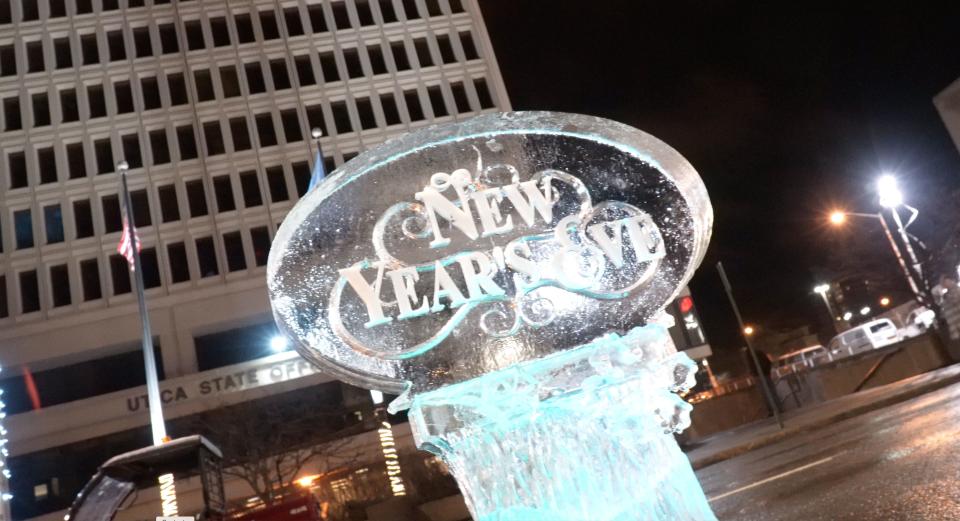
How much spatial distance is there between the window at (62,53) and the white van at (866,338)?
119ft

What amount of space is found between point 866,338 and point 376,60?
25.6 m

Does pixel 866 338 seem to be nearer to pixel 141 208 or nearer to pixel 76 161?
pixel 141 208

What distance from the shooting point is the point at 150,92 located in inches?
1367

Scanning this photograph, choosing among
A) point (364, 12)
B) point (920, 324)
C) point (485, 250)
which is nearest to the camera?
point (485, 250)

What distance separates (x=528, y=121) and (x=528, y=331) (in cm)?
117

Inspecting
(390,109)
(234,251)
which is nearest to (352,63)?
(390,109)

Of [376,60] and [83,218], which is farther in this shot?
[376,60]

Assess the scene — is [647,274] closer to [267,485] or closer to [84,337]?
[267,485]

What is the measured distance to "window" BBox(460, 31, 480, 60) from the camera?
3853 cm

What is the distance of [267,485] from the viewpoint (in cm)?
2289

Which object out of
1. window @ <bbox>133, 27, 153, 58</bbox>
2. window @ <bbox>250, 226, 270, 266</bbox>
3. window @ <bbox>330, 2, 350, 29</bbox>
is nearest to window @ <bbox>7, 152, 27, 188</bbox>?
window @ <bbox>133, 27, 153, 58</bbox>

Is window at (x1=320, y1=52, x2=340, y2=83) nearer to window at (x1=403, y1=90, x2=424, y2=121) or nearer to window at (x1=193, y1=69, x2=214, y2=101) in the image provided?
window at (x1=403, y1=90, x2=424, y2=121)

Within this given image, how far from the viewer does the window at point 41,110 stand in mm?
33688

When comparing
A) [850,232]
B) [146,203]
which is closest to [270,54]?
[146,203]
